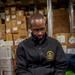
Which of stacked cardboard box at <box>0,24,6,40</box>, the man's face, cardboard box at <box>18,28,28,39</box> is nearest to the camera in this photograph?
the man's face

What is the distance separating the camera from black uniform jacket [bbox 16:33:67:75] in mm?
1916

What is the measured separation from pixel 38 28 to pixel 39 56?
9.7 inches

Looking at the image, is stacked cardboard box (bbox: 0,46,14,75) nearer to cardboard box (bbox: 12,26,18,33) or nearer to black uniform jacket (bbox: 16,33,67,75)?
cardboard box (bbox: 12,26,18,33)

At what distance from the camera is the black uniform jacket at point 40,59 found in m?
1.92

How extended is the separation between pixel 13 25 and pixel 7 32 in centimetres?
29

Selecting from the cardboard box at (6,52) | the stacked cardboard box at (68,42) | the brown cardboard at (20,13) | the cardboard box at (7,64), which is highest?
the brown cardboard at (20,13)

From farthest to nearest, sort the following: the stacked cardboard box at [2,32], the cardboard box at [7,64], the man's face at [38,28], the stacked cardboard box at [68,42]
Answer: the stacked cardboard box at [2,32] < the cardboard box at [7,64] < the stacked cardboard box at [68,42] < the man's face at [38,28]

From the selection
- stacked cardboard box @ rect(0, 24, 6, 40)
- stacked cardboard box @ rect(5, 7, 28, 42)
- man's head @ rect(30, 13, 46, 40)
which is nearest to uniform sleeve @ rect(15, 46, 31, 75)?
man's head @ rect(30, 13, 46, 40)

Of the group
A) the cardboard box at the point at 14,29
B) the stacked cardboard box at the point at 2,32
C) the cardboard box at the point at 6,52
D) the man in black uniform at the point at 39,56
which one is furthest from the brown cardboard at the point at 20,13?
the man in black uniform at the point at 39,56

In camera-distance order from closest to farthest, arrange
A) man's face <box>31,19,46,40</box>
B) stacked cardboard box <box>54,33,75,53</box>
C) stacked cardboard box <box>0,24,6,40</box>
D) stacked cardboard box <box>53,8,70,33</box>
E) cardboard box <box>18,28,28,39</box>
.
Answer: man's face <box>31,19,46,40</box>, stacked cardboard box <box>54,33,75,53</box>, stacked cardboard box <box>53,8,70,33</box>, cardboard box <box>18,28,28,39</box>, stacked cardboard box <box>0,24,6,40</box>

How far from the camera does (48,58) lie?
191cm

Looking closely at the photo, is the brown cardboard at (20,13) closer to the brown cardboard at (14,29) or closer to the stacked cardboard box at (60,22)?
the brown cardboard at (14,29)

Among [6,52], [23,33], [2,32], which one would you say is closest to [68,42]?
[6,52]

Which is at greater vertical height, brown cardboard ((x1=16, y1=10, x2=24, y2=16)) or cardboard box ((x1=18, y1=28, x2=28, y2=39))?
brown cardboard ((x1=16, y1=10, x2=24, y2=16))
